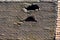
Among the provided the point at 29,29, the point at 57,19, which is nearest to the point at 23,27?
the point at 29,29

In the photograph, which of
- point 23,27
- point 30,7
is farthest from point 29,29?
point 30,7

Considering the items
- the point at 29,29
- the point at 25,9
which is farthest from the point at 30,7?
the point at 29,29

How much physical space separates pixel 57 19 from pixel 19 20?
1241 millimetres

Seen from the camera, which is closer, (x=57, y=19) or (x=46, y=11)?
(x=57, y=19)

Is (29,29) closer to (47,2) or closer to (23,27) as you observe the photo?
(23,27)

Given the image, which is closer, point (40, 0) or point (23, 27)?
point (23, 27)

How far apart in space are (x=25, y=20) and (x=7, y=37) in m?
0.85

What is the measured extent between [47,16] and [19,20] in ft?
2.16

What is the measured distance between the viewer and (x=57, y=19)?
40.3 ft

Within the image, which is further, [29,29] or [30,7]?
[30,7]

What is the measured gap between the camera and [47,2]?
1368cm

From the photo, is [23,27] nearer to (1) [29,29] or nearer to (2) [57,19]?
(1) [29,29]

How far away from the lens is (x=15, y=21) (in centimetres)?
1313

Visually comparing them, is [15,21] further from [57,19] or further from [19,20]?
[57,19]
